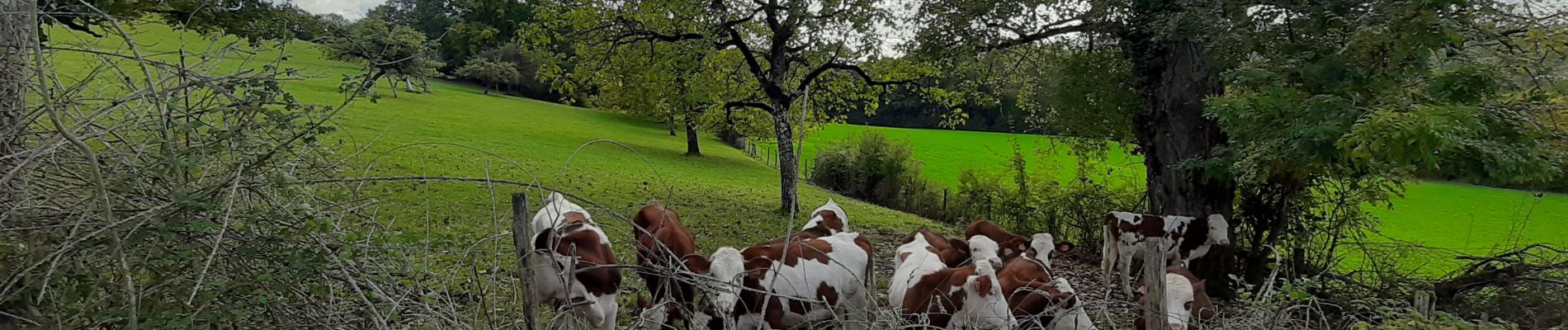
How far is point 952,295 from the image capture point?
5184mm

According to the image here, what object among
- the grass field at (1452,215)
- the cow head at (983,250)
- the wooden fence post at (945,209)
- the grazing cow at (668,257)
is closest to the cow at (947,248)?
the cow head at (983,250)

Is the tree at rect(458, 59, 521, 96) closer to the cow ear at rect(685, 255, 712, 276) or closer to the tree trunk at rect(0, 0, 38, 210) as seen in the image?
the cow ear at rect(685, 255, 712, 276)

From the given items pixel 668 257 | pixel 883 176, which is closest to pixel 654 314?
pixel 668 257

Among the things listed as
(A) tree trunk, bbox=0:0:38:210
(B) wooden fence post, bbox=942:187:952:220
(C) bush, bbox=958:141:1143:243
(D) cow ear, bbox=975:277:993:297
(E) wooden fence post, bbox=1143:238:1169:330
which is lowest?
(B) wooden fence post, bbox=942:187:952:220

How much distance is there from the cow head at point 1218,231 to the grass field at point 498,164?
232 inches

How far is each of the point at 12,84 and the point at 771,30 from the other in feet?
42.9

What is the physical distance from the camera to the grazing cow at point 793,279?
5.16 m

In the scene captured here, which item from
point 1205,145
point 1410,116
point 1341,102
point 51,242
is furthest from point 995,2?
point 51,242

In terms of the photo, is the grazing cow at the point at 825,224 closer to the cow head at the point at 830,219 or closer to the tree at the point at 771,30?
the cow head at the point at 830,219

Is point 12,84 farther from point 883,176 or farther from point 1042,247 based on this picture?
point 883,176

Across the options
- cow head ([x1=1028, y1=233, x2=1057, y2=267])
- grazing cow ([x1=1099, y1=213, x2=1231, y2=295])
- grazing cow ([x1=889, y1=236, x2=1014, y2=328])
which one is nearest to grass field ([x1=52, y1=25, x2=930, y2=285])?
grazing cow ([x1=889, y1=236, x2=1014, y2=328])

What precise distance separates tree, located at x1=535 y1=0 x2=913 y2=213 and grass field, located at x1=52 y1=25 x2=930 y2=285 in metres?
2.50

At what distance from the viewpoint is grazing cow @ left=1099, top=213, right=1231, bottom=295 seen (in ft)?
31.8

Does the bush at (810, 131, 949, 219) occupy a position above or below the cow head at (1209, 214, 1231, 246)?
below
